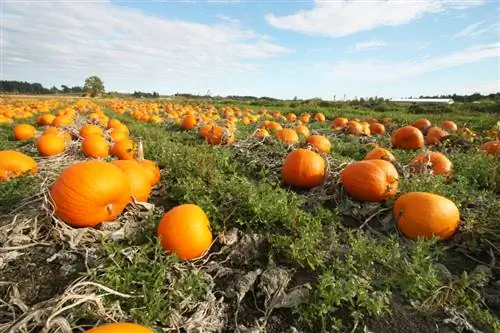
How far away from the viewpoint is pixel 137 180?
3854 millimetres

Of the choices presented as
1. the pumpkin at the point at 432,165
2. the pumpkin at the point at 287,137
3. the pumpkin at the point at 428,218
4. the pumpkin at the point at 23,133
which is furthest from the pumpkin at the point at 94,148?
the pumpkin at the point at 432,165

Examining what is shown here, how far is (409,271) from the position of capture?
255 centimetres

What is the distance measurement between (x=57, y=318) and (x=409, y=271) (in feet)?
8.12

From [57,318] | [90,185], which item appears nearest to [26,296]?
[57,318]

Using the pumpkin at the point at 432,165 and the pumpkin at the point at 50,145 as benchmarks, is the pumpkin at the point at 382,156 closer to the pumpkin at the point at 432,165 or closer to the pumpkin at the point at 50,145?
the pumpkin at the point at 432,165

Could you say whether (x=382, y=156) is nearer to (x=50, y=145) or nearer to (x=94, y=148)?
(x=94, y=148)

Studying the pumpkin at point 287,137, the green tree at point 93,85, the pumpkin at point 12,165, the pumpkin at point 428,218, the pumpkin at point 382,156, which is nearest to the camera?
the pumpkin at point 428,218

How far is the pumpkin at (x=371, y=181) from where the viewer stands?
394 cm

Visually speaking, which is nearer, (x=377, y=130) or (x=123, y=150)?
(x=123, y=150)

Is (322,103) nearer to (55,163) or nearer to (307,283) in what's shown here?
(55,163)

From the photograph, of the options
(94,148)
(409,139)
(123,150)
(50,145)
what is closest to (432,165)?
(409,139)

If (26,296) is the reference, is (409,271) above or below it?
above

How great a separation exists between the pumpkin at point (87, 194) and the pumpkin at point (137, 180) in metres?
0.49

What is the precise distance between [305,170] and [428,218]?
5.49ft
